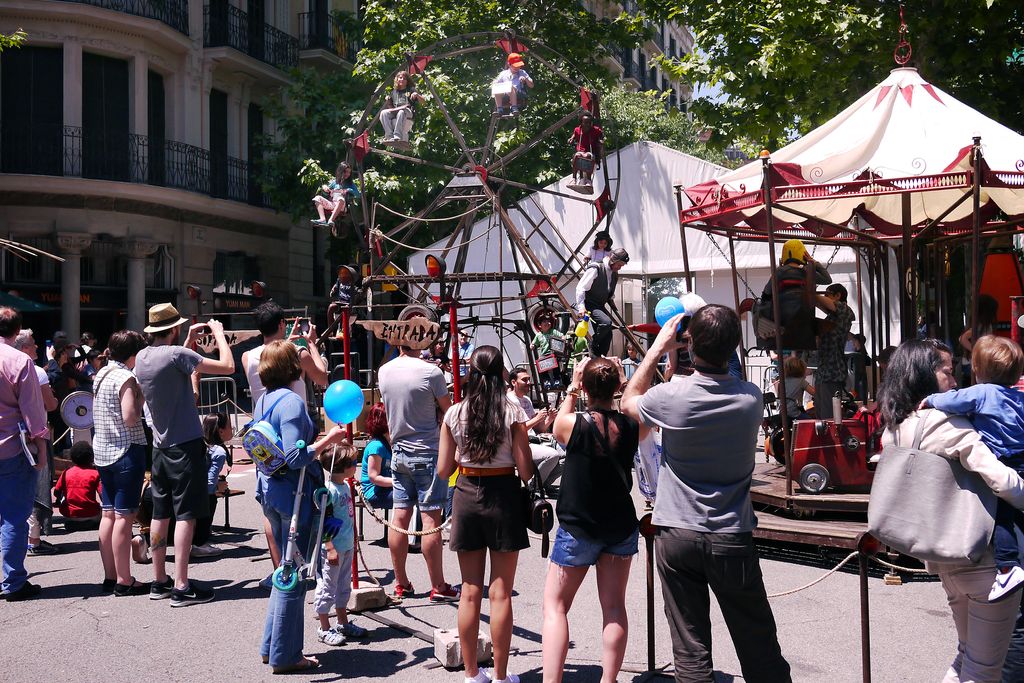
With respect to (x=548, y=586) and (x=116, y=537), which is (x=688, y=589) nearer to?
(x=548, y=586)

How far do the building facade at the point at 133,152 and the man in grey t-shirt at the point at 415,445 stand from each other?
13.2 meters

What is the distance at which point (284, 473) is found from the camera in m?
4.99

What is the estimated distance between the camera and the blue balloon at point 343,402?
16.0 ft

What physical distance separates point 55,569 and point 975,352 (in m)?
6.57

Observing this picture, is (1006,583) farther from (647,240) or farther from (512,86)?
(647,240)

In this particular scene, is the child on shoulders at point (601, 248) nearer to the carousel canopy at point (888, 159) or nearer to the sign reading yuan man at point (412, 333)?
the carousel canopy at point (888, 159)

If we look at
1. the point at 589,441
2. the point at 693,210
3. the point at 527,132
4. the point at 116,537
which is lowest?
the point at 116,537

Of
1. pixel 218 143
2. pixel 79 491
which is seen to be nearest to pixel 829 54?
pixel 79 491

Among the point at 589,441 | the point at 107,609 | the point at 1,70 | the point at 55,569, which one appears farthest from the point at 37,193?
the point at 589,441

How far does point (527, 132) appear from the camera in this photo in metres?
20.6

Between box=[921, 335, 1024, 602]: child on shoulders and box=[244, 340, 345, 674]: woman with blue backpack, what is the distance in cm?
305

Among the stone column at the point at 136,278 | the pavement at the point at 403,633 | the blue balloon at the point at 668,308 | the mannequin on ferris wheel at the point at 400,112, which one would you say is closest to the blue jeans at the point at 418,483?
the pavement at the point at 403,633

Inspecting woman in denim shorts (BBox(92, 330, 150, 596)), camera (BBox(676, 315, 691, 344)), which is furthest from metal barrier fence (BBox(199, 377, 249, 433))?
camera (BBox(676, 315, 691, 344))

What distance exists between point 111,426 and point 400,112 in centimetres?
647
